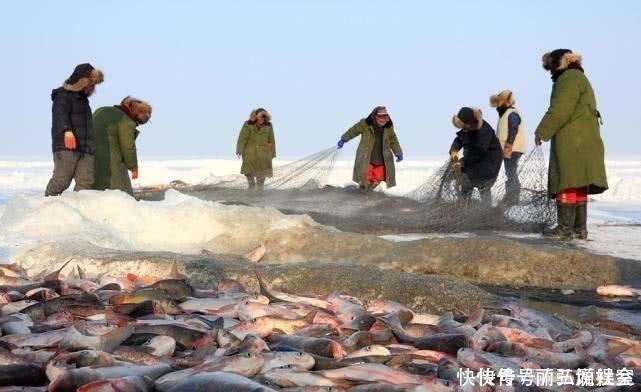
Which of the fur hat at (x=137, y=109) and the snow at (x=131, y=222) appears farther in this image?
the fur hat at (x=137, y=109)

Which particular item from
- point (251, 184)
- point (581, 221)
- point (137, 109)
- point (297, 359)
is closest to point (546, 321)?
point (297, 359)

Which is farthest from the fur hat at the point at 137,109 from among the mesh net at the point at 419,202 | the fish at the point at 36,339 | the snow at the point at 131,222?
the fish at the point at 36,339

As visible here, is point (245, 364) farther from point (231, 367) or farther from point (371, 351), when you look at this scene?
point (371, 351)

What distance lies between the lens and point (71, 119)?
1222cm

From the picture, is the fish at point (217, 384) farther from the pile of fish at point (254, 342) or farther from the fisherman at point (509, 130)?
the fisherman at point (509, 130)

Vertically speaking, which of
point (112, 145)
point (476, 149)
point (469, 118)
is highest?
point (469, 118)

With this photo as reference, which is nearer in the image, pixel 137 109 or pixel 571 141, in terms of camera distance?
pixel 571 141

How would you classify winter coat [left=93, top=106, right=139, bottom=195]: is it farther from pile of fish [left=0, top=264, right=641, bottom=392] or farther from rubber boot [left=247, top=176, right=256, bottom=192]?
pile of fish [left=0, top=264, right=641, bottom=392]

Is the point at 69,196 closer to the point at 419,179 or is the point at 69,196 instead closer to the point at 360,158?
the point at 360,158

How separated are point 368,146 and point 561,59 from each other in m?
7.02

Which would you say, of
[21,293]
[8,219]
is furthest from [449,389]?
[8,219]

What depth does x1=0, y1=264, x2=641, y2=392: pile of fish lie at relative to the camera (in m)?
4.20

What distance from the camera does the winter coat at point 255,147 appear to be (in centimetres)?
2089

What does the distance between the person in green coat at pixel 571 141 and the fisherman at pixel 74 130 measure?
19.2 feet
